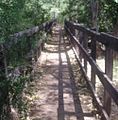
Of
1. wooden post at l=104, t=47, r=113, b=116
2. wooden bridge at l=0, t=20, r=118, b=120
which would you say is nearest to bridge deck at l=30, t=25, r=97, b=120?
wooden bridge at l=0, t=20, r=118, b=120

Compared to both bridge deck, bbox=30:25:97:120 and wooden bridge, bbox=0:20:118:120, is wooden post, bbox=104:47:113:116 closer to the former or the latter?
wooden bridge, bbox=0:20:118:120

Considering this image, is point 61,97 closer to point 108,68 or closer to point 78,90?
point 78,90

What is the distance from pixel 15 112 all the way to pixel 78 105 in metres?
1.94

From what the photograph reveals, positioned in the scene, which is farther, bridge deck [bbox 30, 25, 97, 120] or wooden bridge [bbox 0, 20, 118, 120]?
bridge deck [bbox 30, 25, 97, 120]

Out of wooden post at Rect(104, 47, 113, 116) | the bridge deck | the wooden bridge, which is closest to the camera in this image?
the wooden bridge

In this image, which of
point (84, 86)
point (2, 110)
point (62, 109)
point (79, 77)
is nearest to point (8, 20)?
point (2, 110)

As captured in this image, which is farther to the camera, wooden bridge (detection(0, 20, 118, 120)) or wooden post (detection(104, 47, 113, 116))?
wooden post (detection(104, 47, 113, 116))

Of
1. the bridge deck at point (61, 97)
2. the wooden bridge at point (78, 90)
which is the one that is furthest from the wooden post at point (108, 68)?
the bridge deck at point (61, 97)

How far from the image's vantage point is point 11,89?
4.20m

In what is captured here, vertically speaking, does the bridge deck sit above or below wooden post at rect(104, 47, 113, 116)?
below

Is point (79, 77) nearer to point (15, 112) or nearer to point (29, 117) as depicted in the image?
point (29, 117)

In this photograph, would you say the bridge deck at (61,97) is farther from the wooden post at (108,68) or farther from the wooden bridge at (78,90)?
the wooden post at (108,68)

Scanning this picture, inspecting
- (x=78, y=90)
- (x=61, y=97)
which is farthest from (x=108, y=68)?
(x=78, y=90)

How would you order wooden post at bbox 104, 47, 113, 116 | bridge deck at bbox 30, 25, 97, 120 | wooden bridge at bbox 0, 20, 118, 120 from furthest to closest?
bridge deck at bbox 30, 25, 97, 120 → wooden post at bbox 104, 47, 113, 116 → wooden bridge at bbox 0, 20, 118, 120
